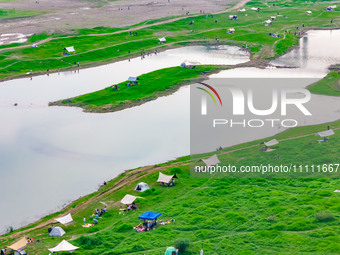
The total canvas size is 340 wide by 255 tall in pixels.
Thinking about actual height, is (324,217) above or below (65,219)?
above

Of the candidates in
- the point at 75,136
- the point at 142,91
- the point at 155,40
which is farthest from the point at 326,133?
the point at 155,40

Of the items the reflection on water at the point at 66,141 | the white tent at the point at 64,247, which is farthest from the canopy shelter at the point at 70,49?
the white tent at the point at 64,247

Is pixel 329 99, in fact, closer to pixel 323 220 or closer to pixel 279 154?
pixel 279 154

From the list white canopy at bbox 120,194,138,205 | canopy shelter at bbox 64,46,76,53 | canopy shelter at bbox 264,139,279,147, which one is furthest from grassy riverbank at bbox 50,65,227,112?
white canopy at bbox 120,194,138,205

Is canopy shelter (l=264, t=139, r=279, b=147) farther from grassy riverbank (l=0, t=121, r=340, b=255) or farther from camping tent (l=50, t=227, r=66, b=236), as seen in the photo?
camping tent (l=50, t=227, r=66, b=236)

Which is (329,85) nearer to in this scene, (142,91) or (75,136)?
(142,91)

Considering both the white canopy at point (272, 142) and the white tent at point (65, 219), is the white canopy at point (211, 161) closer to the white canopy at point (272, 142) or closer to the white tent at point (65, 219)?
the white canopy at point (272, 142)
